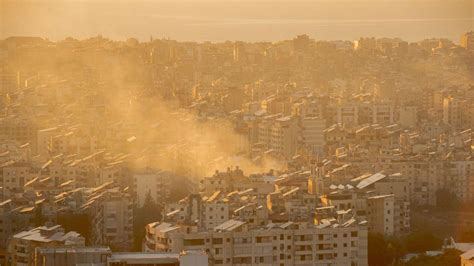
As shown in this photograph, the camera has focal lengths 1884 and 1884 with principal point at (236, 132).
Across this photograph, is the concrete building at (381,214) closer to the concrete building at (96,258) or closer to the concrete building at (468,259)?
the concrete building at (468,259)

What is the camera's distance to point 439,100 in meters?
29.4

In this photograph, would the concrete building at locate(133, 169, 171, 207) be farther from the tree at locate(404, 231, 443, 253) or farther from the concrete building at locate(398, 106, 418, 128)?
the concrete building at locate(398, 106, 418, 128)

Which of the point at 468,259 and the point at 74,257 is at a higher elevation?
the point at 74,257

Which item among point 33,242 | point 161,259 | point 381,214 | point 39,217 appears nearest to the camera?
point 161,259

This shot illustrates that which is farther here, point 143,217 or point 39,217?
point 143,217

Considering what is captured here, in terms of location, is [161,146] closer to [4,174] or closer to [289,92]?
[4,174]

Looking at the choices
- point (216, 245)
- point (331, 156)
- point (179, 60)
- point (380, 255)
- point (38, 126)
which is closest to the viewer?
point (216, 245)

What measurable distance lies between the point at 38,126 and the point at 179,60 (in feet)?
46.8

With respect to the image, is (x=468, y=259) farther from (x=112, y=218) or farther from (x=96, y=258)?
(x=112, y=218)

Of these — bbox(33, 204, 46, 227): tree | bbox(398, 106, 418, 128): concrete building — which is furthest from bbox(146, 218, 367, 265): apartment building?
bbox(398, 106, 418, 128): concrete building

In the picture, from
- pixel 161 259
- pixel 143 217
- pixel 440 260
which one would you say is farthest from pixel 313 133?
pixel 161 259

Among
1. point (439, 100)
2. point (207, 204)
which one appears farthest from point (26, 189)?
point (439, 100)

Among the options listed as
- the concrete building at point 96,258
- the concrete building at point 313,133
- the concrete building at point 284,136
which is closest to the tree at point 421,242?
the concrete building at point 96,258

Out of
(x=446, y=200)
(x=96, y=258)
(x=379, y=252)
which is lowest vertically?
(x=446, y=200)
